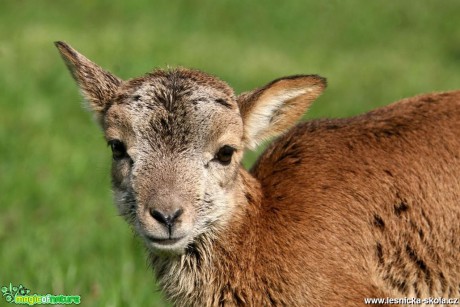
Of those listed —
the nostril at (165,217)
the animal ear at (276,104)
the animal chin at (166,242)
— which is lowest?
the animal chin at (166,242)

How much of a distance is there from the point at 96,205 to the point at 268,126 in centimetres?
539

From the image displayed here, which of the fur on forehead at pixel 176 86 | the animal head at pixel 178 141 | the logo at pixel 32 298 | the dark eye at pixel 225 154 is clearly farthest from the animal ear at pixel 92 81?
the logo at pixel 32 298

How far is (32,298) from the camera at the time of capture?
8164 mm

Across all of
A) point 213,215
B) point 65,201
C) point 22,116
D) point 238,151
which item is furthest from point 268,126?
point 22,116

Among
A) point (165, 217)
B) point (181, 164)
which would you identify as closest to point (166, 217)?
point (165, 217)

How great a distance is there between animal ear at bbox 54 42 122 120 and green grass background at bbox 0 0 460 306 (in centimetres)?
85

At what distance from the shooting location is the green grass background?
9789 mm

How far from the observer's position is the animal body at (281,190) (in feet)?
21.0

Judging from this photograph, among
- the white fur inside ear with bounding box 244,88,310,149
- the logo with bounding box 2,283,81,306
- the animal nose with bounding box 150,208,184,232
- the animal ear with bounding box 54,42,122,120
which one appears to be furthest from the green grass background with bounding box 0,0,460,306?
the animal nose with bounding box 150,208,184,232

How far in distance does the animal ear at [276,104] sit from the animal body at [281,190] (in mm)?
11

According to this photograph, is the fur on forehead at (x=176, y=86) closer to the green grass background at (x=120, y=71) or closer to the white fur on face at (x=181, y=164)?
the white fur on face at (x=181, y=164)

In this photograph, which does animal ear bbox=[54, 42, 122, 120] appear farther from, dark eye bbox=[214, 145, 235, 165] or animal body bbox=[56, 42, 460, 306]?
dark eye bbox=[214, 145, 235, 165]

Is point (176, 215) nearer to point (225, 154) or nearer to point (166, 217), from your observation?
point (166, 217)

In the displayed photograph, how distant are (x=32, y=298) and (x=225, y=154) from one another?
2.74 metres
